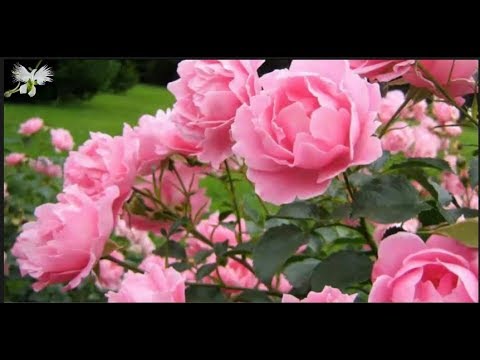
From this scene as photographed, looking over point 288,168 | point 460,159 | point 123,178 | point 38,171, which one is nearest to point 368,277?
point 288,168

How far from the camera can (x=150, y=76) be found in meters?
0.82

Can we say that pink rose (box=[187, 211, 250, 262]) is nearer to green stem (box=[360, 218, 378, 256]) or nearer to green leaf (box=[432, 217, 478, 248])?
green stem (box=[360, 218, 378, 256])

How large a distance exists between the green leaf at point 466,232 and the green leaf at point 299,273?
0.76ft

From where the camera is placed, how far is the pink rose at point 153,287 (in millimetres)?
686

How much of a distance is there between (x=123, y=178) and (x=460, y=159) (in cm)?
50

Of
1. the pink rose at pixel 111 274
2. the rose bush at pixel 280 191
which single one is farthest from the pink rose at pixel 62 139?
the rose bush at pixel 280 191

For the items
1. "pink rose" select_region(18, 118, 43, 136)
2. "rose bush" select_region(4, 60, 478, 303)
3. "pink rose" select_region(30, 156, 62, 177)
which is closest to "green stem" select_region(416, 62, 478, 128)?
"rose bush" select_region(4, 60, 478, 303)

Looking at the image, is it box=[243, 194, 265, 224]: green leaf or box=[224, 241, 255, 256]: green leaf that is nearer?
box=[224, 241, 255, 256]: green leaf

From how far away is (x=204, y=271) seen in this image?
0.82 meters

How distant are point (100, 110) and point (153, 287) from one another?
0.96 feet

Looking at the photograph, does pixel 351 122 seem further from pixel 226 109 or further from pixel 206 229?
pixel 206 229

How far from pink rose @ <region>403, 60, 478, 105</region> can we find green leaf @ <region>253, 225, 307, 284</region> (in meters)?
0.17

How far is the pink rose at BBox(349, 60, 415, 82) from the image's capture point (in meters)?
0.68

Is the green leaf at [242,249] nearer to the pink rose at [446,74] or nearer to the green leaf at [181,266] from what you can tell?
the green leaf at [181,266]
